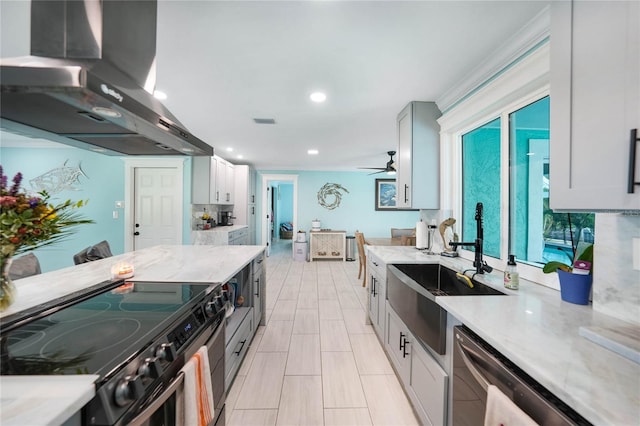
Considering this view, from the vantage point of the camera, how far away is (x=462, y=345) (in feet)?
3.69

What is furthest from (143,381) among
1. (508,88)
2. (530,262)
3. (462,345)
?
(508,88)

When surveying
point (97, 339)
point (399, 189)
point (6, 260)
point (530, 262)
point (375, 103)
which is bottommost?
point (97, 339)

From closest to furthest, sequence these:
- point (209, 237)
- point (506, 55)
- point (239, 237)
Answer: point (506, 55)
point (209, 237)
point (239, 237)

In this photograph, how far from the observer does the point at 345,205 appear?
24.4ft

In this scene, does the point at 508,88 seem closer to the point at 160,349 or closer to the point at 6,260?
the point at 160,349

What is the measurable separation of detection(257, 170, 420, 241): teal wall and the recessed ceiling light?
4.70 m

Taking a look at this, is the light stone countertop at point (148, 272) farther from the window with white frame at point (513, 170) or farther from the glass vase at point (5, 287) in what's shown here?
the window with white frame at point (513, 170)

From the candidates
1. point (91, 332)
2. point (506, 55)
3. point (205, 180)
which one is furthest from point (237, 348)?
point (205, 180)

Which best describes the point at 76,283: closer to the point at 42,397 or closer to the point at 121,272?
the point at 121,272

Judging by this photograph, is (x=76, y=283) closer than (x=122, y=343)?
No

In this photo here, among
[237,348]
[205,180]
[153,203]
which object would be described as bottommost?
[237,348]

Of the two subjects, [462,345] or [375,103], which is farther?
[375,103]

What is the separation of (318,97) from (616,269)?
2409mm

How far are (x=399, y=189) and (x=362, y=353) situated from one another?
5.93ft
